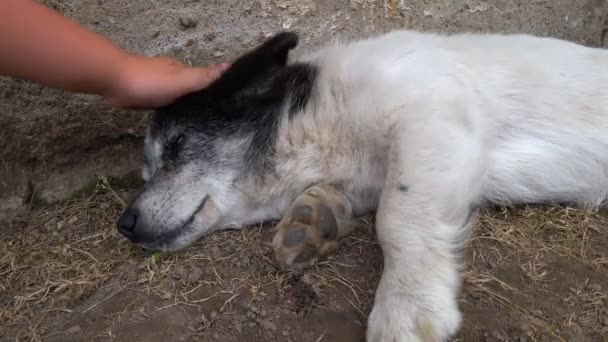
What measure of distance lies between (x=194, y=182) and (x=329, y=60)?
942 mm

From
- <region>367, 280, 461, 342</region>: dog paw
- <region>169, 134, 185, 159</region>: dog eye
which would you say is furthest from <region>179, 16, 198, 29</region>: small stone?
<region>367, 280, 461, 342</region>: dog paw

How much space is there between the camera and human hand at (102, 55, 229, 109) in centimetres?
289

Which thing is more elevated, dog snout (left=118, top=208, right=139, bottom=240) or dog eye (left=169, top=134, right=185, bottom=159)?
dog eye (left=169, top=134, right=185, bottom=159)

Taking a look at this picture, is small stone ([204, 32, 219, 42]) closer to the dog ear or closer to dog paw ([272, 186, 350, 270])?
the dog ear

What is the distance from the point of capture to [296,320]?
2326 millimetres

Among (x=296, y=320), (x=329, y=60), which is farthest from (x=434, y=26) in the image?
(x=296, y=320)

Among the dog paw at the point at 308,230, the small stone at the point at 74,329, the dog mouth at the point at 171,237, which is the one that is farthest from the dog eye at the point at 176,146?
the small stone at the point at 74,329

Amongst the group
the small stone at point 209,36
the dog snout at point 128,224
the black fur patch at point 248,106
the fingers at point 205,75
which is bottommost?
the dog snout at point 128,224

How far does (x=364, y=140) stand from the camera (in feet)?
9.33

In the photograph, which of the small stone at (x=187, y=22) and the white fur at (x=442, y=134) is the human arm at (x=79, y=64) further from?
the white fur at (x=442, y=134)

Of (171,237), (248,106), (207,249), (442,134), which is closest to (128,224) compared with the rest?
(171,237)

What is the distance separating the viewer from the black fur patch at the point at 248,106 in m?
3.02

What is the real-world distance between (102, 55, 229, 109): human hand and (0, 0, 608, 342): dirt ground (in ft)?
1.52

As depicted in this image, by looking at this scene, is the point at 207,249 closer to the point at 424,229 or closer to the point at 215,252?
the point at 215,252
